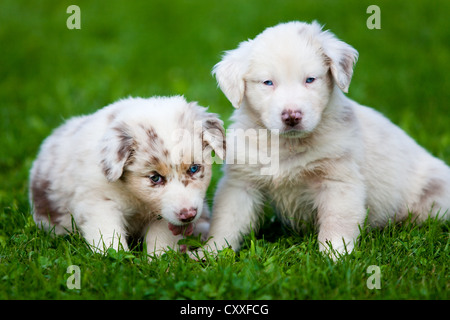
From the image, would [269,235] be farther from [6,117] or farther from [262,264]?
[6,117]

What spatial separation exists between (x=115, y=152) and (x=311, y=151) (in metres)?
1.41

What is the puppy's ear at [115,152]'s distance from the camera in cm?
411

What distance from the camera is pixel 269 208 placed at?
5266mm

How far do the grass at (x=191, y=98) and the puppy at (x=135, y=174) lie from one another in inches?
9.8

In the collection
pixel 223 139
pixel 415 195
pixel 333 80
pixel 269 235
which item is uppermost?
pixel 333 80

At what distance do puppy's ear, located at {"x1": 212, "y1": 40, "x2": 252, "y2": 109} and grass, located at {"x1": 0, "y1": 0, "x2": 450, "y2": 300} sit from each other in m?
1.08

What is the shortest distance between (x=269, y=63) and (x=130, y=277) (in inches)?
68.5

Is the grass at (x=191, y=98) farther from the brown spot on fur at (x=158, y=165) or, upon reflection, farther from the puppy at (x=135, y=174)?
the brown spot on fur at (x=158, y=165)

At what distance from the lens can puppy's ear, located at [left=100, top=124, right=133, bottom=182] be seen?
162 inches

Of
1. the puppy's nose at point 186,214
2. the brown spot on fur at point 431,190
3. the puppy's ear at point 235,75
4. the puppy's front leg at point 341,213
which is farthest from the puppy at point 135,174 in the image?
the brown spot on fur at point 431,190

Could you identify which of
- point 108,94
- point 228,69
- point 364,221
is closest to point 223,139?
point 228,69

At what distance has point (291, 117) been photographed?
4.03 m

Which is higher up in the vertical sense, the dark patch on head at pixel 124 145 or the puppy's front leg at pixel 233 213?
the dark patch on head at pixel 124 145

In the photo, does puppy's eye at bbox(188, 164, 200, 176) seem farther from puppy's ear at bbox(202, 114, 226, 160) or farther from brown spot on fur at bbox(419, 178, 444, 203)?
brown spot on fur at bbox(419, 178, 444, 203)
